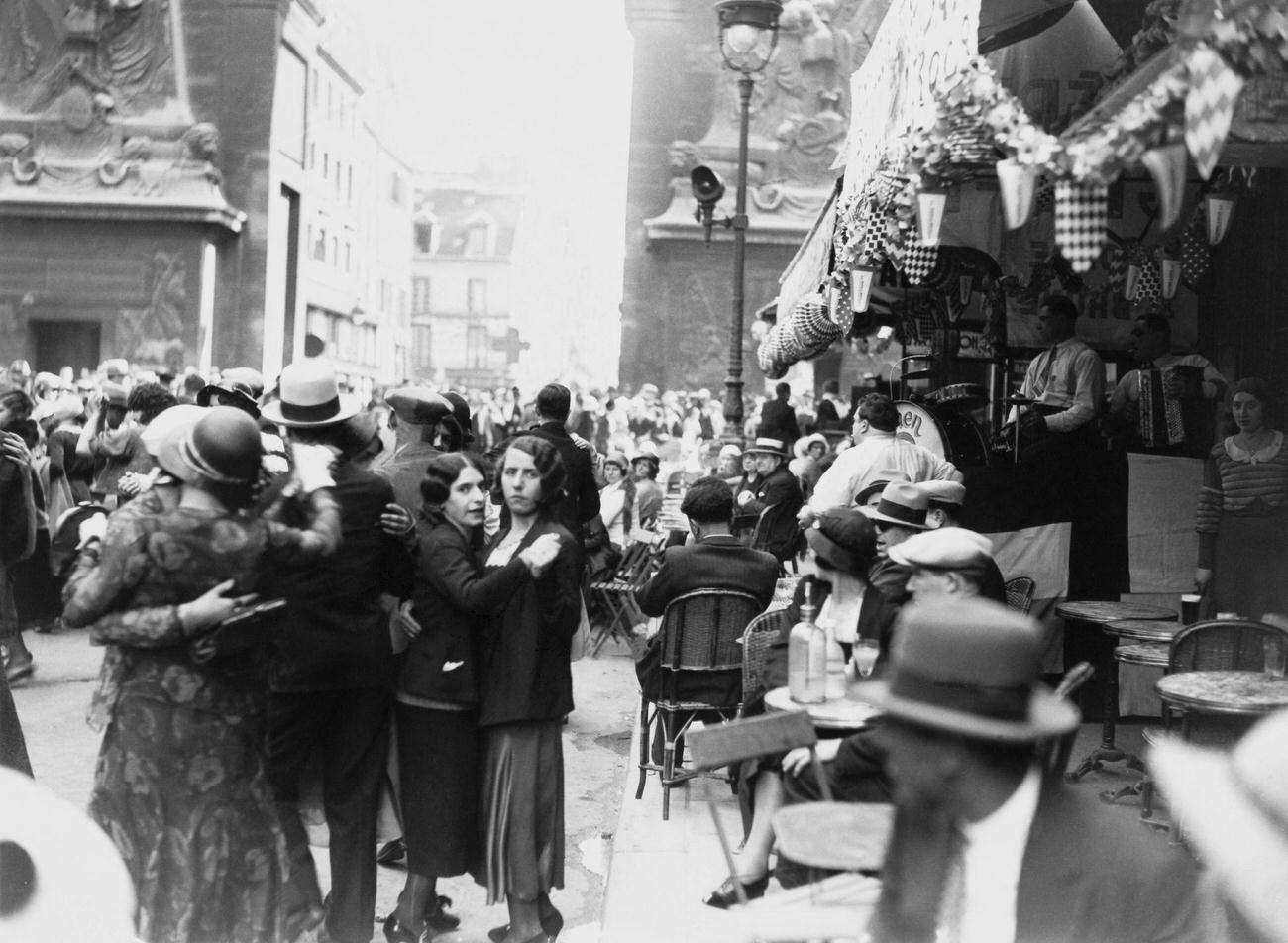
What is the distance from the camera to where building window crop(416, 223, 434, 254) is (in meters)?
91.4

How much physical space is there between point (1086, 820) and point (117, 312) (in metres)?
36.8

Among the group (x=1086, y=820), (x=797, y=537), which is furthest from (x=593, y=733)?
(x=1086, y=820)

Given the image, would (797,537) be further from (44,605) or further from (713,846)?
(44,605)

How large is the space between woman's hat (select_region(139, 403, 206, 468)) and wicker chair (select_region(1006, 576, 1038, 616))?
5.40 meters

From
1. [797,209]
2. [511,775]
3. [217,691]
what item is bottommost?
[511,775]

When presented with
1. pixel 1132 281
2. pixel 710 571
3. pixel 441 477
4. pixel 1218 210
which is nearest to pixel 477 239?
pixel 1132 281

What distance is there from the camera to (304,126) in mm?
41781

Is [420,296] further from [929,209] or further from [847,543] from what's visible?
[847,543]

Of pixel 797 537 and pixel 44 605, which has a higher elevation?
pixel 797 537

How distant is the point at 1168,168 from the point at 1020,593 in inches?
175

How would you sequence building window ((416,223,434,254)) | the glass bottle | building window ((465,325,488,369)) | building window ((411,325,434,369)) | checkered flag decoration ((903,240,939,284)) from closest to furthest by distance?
the glass bottle → checkered flag decoration ((903,240,939,284)) → building window ((465,325,488,369)) → building window ((411,325,434,369)) → building window ((416,223,434,254))

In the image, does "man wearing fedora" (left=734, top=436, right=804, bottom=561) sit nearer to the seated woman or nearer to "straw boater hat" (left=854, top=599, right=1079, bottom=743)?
the seated woman

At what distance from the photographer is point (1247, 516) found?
887cm

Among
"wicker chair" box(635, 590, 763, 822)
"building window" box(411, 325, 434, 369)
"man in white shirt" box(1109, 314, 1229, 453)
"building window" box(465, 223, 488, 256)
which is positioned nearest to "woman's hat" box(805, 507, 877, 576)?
"wicker chair" box(635, 590, 763, 822)
